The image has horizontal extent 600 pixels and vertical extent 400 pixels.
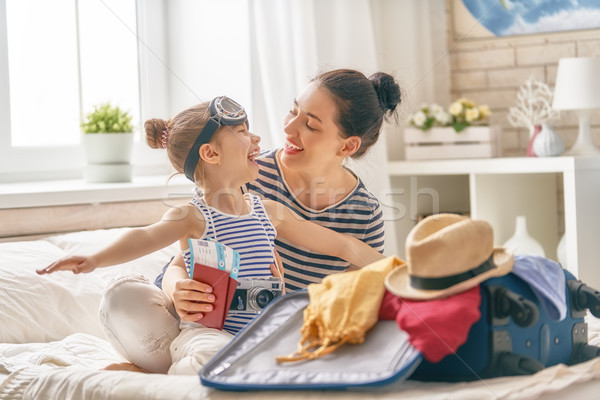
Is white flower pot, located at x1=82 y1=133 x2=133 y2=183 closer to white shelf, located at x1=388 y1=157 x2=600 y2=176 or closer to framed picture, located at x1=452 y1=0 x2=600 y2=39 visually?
white shelf, located at x1=388 y1=157 x2=600 y2=176

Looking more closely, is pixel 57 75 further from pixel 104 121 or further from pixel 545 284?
pixel 545 284

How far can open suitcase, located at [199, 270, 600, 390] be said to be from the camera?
97 centimetres

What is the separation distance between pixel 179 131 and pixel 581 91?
1.73 m

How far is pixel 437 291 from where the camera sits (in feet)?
3.27

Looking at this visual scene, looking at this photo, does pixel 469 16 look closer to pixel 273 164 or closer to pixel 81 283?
pixel 273 164

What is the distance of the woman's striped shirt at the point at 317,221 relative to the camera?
69.1 inches

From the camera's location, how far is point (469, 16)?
3.27 metres

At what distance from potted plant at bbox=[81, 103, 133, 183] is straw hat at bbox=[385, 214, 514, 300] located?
5.27 feet

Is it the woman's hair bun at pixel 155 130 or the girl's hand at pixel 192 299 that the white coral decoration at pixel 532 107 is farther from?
the girl's hand at pixel 192 299

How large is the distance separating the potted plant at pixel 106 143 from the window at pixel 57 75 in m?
0.07

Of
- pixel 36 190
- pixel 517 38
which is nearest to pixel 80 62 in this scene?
pixel 36 190

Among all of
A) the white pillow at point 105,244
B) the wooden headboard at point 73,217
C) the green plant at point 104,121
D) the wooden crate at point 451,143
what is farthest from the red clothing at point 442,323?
the wooden crate at point 451,143

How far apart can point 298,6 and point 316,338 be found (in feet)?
5.87

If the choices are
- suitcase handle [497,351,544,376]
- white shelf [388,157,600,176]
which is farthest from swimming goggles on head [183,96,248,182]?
white shelf [388,157,600,176]
